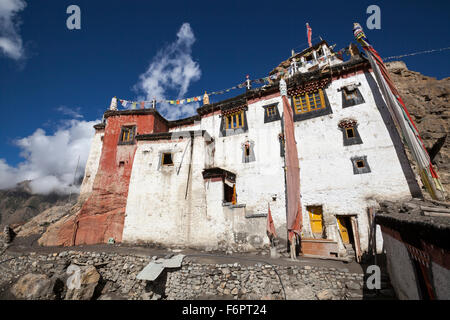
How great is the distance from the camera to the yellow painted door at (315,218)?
464 inches

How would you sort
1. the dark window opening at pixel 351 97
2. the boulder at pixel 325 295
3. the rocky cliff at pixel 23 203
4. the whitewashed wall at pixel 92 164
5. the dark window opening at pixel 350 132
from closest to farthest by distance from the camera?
the boulder at pixel 325 295 → the dark window opening at pixel 350 132 → the dark window opening at pixel 351 97 → the whitewashed wall at pixel 92 164 → the rocky cliff at pixel 23 203

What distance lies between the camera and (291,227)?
37.3ft

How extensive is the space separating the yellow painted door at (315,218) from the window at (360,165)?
10.5 feet

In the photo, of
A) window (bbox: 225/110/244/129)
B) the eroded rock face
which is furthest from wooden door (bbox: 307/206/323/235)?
window (bbox: 225/110/244/129)

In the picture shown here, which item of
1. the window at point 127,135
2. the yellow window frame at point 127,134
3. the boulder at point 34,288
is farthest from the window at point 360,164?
A: the boulder at point 34,288

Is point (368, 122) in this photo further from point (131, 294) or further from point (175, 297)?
point (131, 294)

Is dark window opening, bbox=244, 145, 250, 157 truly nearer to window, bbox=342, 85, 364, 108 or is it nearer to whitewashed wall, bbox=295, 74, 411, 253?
whitewashed wall, bbox=295, 74, 411, 253

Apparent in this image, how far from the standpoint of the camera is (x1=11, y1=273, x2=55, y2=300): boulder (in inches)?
331

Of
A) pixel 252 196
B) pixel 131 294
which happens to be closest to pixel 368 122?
pixel 252 196

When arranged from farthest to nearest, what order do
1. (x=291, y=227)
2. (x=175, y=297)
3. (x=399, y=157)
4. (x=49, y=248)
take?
(x=49, y=248), (x=291, y=227), (x=399, y=157), (x=175, y=297)

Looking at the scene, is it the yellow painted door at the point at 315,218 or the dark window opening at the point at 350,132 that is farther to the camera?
the dark window opening at the point at 350,132

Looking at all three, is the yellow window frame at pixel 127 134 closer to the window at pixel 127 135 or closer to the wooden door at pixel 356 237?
the window at pixel 127 135

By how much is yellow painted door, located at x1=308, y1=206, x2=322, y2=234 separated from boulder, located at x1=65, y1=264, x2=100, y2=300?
12.8 meters

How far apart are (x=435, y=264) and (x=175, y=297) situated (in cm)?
934
